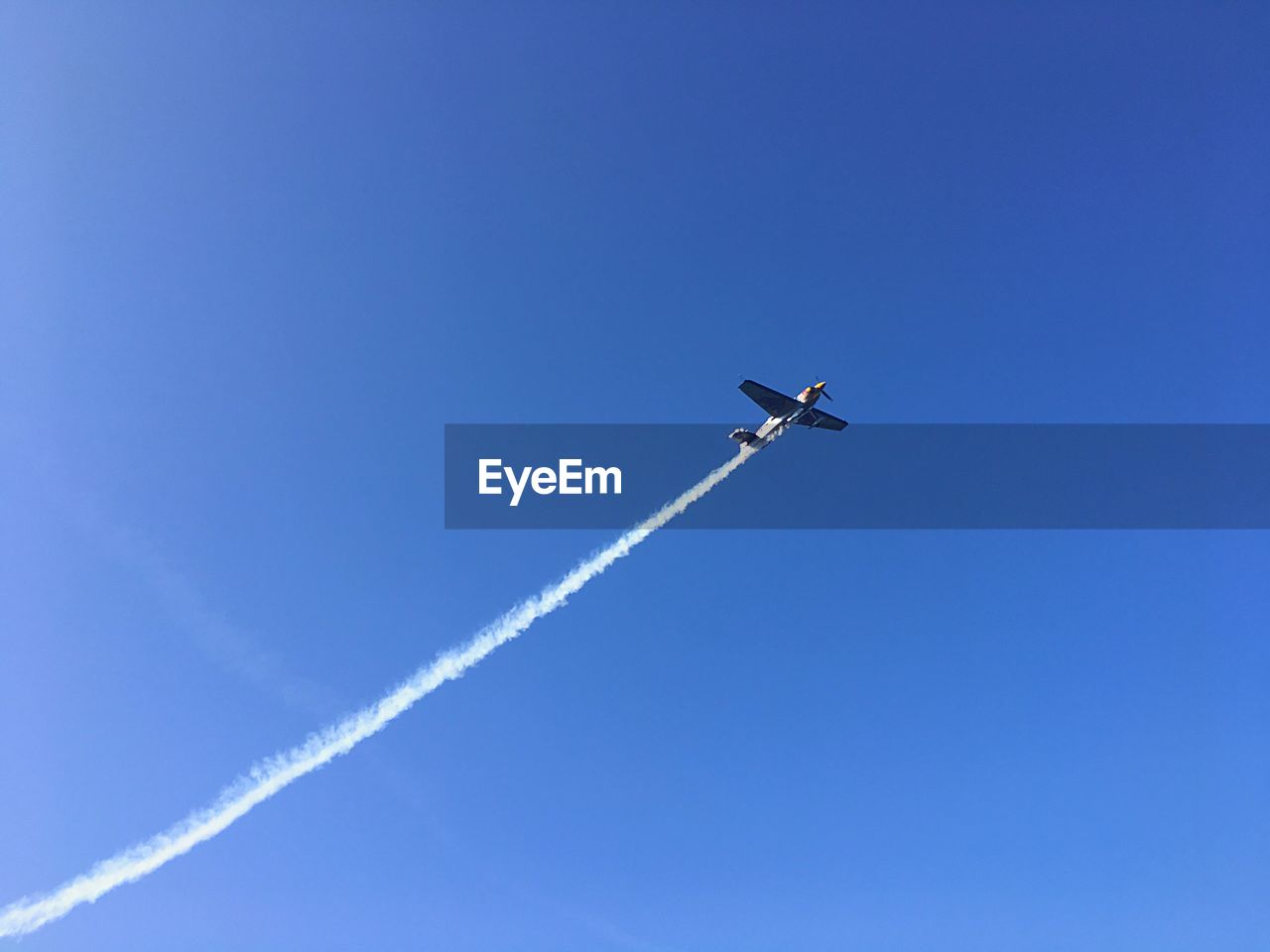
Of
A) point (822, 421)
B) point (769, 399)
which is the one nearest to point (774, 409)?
point (769, 399)

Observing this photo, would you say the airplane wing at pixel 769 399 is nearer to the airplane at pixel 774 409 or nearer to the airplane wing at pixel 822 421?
the airplane at pixel 774 409

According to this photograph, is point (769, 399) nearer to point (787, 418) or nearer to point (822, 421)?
point (787, 418)

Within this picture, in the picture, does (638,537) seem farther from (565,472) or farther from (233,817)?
(233,817)

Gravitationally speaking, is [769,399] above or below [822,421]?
below

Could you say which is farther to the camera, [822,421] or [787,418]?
[822,421]

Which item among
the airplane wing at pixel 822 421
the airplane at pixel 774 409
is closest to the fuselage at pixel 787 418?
the airplane at pixel 774 409
